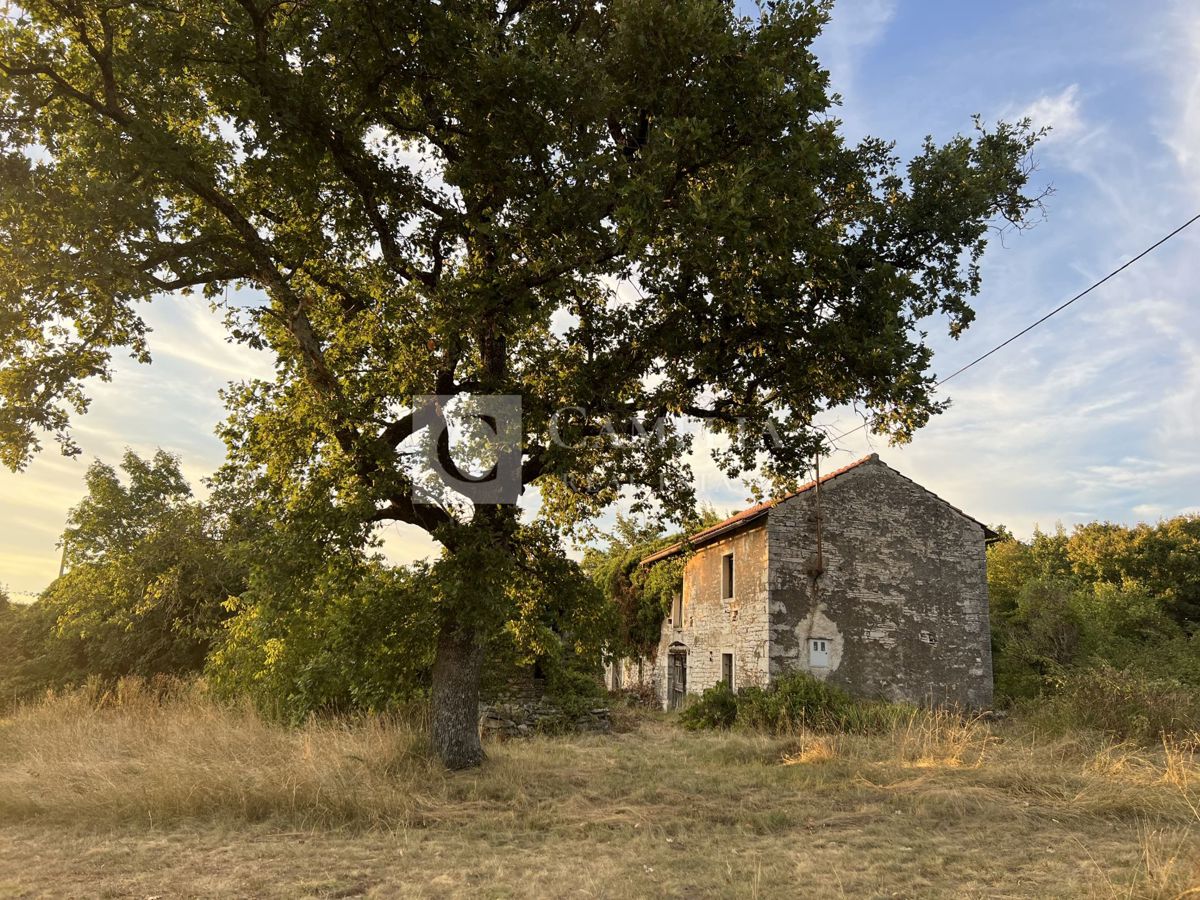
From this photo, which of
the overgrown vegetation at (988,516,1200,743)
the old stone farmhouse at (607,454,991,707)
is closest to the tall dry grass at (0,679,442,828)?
the old stone farmhouse at (607,454,991,707)

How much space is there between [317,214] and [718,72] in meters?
5.46

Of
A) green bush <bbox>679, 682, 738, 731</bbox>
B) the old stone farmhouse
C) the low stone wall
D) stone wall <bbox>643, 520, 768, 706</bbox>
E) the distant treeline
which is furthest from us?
stone wall <bbox>643, 520, 768, 706</bbox>

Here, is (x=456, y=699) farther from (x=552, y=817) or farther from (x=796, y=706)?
(x=796, y=706)

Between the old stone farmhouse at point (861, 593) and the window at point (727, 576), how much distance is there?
46 mm

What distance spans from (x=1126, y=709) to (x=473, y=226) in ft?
47.8

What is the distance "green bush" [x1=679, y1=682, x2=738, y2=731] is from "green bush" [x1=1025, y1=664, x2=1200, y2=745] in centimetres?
646

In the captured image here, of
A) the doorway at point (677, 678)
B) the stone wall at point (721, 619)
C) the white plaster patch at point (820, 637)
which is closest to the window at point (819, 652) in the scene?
the white plaster patch at point (820, 637)

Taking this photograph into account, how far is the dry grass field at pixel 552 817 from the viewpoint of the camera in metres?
5.75

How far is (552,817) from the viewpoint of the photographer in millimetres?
8000

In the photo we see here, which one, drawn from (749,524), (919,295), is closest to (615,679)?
(749,524)

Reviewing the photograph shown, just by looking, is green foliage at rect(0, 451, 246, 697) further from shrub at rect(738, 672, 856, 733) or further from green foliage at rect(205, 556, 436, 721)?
shrub at rect(738, 672, 856, 733)

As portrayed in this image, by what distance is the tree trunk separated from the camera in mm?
10039

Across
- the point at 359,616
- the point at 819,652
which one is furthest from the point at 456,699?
the point at 819,652

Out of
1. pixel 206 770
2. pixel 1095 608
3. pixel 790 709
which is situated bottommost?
pixel 790 709
